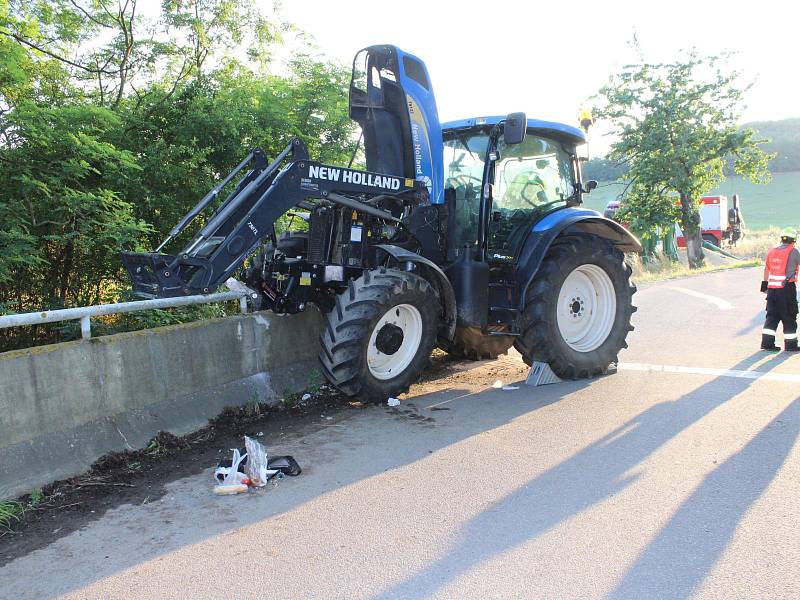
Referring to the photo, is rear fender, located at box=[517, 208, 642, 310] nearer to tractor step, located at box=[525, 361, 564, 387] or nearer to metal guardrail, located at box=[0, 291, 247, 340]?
tractor step, located at box=[525, 361, 564, 387]

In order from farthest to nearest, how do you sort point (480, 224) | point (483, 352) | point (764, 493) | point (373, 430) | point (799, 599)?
point (483, 352) < point (480, 224) < point (373, 430) < point (764, 493) < point (799, 599)

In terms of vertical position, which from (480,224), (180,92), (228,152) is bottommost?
(480,224)

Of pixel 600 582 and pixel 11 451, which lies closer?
pixel 600 582

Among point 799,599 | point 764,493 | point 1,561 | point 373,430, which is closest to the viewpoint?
point 799,599

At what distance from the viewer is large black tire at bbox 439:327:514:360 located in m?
6.96

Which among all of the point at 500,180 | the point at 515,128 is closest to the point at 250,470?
the point at 515,128

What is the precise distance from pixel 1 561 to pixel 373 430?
2759 millimetres

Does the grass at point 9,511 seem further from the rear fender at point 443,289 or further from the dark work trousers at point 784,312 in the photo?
the dark work trousers at point 784,312

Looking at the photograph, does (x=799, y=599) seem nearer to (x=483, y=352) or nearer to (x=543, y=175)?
(x=483, y=352)

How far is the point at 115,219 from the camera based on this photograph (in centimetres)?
687

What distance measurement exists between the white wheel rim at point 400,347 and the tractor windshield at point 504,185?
1180 mm

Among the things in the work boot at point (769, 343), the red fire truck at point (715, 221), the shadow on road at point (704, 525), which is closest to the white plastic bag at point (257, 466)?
the shadow on road at point (704, 525)

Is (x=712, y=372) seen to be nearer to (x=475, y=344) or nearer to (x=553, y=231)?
(x=553, y=231)

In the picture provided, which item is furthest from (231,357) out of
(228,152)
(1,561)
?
(228,152)
